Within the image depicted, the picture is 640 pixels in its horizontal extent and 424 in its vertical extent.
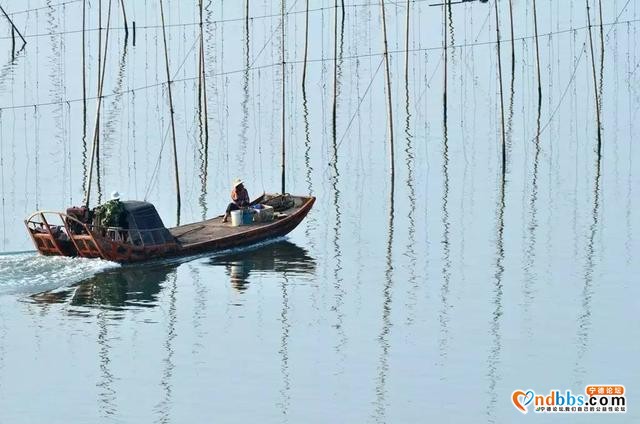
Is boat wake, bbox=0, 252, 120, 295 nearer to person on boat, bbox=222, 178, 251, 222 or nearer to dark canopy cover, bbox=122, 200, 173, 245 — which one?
dark canopy cover, bbox=122, 200, 173, 245

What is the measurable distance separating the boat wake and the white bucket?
15.4ft

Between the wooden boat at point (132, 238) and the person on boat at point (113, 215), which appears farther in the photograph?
the person on boat at point (113, 215)

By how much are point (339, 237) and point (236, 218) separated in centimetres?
325

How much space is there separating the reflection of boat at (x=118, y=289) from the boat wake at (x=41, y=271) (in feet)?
1.00

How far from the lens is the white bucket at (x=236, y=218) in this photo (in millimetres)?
45656

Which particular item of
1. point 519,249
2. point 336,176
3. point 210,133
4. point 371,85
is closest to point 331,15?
point 371,85

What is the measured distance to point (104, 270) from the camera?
137ft

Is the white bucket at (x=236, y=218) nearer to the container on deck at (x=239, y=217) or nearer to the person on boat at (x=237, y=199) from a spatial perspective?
the container on deck at (x=239, y=217)

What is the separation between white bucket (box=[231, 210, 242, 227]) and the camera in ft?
150

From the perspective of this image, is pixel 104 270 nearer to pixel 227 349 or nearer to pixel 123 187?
pixel 227 349

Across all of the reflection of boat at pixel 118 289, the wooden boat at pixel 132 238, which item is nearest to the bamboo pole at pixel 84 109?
the wooden boat at pixel 132 238

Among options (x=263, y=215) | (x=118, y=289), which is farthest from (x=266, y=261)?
(x=118, y=289)

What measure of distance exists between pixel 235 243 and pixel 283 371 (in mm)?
11173

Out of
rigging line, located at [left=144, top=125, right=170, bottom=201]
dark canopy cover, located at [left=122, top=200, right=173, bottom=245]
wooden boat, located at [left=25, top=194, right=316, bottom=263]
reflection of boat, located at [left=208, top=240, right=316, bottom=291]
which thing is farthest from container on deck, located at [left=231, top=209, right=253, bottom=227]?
rigging line, located at [left=144, top=125, right=170, bottom=201]
